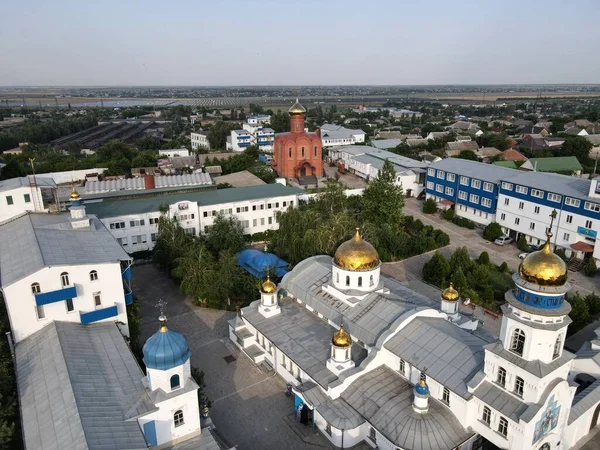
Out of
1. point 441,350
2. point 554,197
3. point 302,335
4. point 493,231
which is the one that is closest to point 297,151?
point 493,231

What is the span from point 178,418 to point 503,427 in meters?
10.5

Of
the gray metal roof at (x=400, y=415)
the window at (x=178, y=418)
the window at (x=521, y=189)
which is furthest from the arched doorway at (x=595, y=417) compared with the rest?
the window at (x=521, y=189)

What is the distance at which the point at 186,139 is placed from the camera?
3639 inches

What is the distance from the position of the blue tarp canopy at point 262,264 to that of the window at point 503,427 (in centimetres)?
1530

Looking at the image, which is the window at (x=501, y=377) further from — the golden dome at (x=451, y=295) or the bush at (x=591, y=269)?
the bush at (x=591, y=269)

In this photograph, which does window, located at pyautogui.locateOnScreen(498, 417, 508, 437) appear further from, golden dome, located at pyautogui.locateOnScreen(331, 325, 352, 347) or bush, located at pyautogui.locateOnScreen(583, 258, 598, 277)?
bush, located at pyautogui.locateOnScreen(583, 258, 598, 277)

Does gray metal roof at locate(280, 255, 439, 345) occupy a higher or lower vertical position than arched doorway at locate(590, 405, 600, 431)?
higher

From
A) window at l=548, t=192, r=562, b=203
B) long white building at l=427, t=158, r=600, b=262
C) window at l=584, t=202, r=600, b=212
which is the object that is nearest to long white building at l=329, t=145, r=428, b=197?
long white building at l=427, t=158, r=600, b=262

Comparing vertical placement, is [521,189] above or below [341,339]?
above

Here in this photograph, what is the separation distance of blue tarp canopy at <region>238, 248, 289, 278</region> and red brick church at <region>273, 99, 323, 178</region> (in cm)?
2629

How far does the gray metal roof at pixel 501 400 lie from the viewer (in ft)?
44.0

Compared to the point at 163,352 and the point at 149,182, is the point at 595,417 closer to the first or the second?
the point at 163,352

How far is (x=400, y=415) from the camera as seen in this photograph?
15.0 meters

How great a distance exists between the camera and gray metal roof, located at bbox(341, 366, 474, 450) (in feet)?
46.5
